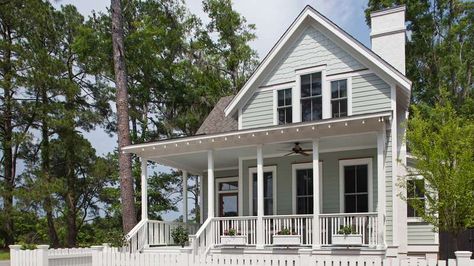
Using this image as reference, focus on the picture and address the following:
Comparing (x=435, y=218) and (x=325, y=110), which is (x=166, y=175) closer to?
(x=325, y=110)

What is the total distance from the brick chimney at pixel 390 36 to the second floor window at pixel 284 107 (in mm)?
3376

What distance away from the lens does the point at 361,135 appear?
44.6 ft

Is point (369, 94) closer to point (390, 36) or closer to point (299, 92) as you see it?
point (299, 92)

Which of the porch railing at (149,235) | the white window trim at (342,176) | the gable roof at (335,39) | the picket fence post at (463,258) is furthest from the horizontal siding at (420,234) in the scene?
the porch railing at (149,235)

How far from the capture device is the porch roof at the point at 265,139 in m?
13.0

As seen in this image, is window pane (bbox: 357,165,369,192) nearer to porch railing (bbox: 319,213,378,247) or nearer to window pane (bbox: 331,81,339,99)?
porch railing (bbox: 319,213,378,247)

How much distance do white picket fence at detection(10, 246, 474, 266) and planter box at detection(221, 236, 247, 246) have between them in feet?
8.25

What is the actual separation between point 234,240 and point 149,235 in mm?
3125

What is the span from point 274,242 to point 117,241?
4.43 metres

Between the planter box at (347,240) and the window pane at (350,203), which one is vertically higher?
the window pane at (350,203)

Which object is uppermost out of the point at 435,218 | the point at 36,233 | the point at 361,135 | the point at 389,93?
the point at 389,93

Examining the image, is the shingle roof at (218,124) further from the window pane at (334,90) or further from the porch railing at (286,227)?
the porch railing at (286,227)

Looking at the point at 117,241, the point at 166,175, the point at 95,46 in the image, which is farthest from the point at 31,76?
the point at 117,241

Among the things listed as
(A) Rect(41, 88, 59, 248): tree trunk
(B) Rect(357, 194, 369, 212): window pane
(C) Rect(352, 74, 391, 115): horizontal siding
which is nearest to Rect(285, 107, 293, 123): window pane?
(C) Rect(352, 74, 391, 115): horizontal siding
